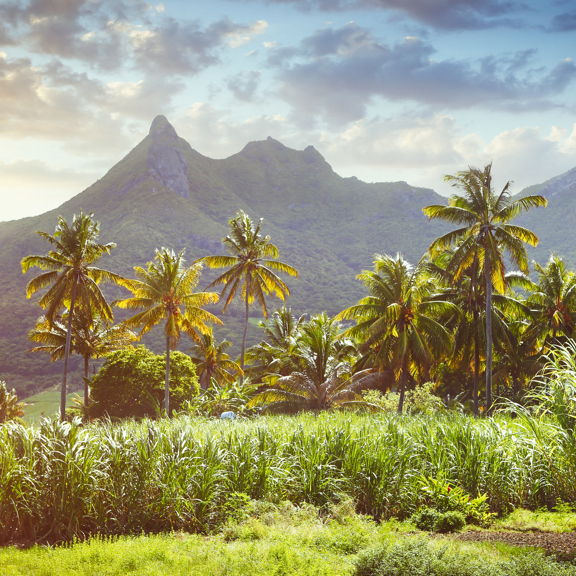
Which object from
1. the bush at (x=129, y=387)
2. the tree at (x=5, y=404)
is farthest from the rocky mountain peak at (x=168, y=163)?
the bush at (x=129, y=387)

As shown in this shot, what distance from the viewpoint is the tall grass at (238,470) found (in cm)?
909

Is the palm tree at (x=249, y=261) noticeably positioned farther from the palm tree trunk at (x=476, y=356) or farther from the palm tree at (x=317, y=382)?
the palm tree trunk at (x=476, y=356)

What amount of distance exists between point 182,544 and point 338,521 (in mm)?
3046

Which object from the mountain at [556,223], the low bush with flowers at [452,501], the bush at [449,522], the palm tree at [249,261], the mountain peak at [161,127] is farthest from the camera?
the mountain peak at [161,127]

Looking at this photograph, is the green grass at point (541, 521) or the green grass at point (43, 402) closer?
the green grass at point (541, 521)

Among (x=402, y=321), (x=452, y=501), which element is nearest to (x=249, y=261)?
(x=402, y=321)

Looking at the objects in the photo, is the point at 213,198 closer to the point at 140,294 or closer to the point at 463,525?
the point at 140,294

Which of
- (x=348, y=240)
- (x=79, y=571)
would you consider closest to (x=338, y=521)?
(x=79, y=571)

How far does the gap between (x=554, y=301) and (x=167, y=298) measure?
23.0 meters

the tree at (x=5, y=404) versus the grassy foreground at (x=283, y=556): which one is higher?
the grassy foreground at (x=283, y=556)

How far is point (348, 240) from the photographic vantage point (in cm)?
14312

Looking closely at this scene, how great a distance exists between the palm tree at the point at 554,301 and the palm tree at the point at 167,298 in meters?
19.5

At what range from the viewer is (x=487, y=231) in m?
25.7

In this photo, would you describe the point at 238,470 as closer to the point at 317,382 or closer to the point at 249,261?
the point at 317,382
